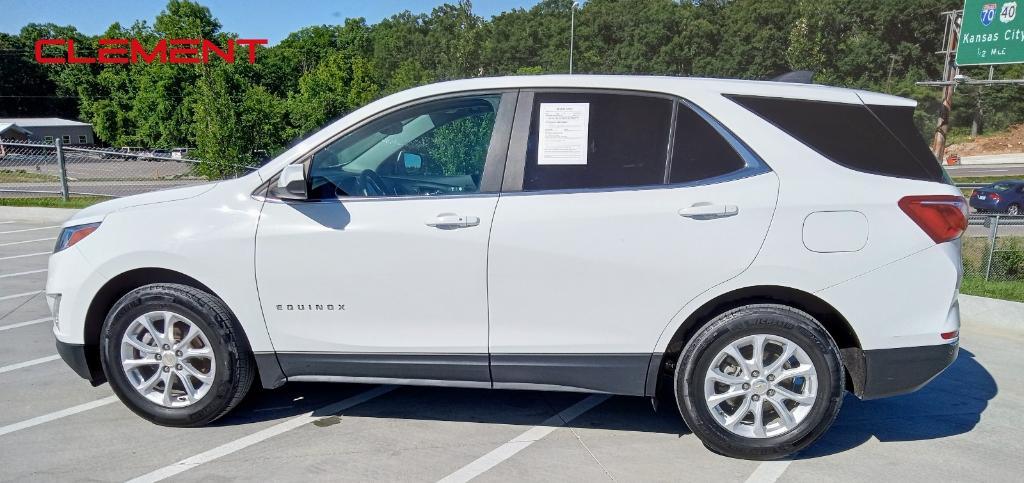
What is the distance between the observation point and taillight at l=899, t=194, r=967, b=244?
3258mm

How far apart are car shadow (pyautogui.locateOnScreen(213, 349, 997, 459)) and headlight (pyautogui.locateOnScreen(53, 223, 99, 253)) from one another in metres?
1.25

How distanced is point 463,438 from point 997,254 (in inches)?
286

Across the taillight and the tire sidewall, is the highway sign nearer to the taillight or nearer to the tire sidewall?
the taillight

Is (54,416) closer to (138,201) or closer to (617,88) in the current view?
(138,201)

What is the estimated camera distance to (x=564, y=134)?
348 centimetres

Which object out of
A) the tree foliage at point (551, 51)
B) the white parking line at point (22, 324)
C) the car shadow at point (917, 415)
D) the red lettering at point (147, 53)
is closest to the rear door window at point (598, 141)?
the car shadow at point (917, 415)

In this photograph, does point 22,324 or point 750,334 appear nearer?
point 750,334

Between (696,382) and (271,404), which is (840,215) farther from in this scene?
(271,404)

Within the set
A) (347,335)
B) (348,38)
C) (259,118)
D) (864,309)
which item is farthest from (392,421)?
(348,38)

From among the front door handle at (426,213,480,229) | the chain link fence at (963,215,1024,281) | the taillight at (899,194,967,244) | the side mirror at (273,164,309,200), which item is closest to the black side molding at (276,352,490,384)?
the front door handle at (426,213,480,229)

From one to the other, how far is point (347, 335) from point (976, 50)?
19.5 m

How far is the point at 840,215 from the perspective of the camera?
3264 millimetres

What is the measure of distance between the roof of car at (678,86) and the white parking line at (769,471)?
1.82m

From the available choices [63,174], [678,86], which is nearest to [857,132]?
[678,86]
